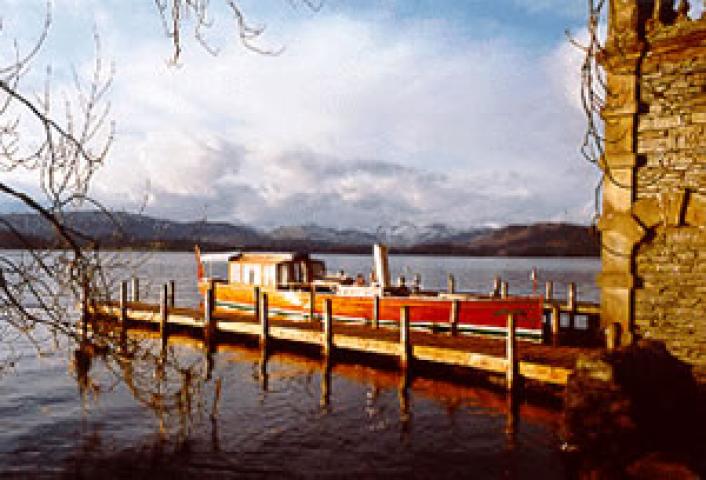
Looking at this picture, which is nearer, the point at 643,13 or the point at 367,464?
the point at 367,464

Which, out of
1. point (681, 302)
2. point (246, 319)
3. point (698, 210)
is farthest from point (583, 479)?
point (246, 319)

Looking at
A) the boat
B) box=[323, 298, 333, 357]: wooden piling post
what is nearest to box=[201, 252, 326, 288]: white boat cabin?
the boat

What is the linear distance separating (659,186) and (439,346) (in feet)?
21.9

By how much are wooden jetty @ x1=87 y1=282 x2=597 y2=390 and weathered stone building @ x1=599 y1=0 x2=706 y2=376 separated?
202 centimetres

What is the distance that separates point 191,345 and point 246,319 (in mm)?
2543

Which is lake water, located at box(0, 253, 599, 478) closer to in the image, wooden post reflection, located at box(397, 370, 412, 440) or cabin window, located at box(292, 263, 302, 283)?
wooden post reflection, located at box(397, 370, 412, 440)

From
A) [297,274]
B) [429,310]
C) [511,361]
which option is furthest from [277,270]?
[511,361]

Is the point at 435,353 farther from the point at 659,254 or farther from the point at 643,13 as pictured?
the point at 643,13

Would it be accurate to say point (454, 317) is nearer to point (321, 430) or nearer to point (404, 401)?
point (404, 401)

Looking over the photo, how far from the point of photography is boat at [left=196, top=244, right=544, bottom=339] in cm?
1850

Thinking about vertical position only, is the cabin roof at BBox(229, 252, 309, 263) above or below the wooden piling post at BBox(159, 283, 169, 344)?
above

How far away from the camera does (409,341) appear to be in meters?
15.5

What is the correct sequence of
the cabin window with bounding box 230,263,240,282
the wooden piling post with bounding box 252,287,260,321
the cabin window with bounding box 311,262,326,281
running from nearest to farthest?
1. the wooden piling post with bounding box 252,287,260,321
2. the cabin window with bounding box 311,262,326,281
3. the cabin window with bounding box 230,263,240,282

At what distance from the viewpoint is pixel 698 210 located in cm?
1195
